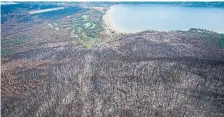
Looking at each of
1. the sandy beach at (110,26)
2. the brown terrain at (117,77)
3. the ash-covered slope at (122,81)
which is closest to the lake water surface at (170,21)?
the sandy beach at (110,26)

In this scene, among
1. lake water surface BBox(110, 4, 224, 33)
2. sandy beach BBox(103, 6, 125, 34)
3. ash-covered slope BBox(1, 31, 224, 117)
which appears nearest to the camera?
ash-covered slope BBox(1, 31, 224, 117)

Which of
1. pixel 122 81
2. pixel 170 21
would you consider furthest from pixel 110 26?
pixel 122 81

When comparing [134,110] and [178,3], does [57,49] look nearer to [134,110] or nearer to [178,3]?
[134,110]

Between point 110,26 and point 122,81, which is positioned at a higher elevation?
point 110,26

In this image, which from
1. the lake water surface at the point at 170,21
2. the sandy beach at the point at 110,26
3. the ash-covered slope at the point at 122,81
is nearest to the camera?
the ash-covered slope at the point at 122,81

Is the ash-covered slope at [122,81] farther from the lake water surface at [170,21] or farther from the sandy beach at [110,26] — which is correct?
the lake water surface at [170,21]

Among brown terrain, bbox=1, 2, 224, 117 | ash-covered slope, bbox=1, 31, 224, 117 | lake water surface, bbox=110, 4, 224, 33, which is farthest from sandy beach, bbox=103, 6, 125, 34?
ash-covered slope, bbox=1, 31, 224, 117

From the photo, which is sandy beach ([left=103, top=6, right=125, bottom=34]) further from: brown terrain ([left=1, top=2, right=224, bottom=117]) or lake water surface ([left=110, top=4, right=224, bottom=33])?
brown terrain ([left=1, top=2, right=224, bottom=117])

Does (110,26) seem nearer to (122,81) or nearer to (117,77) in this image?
(117,77)
